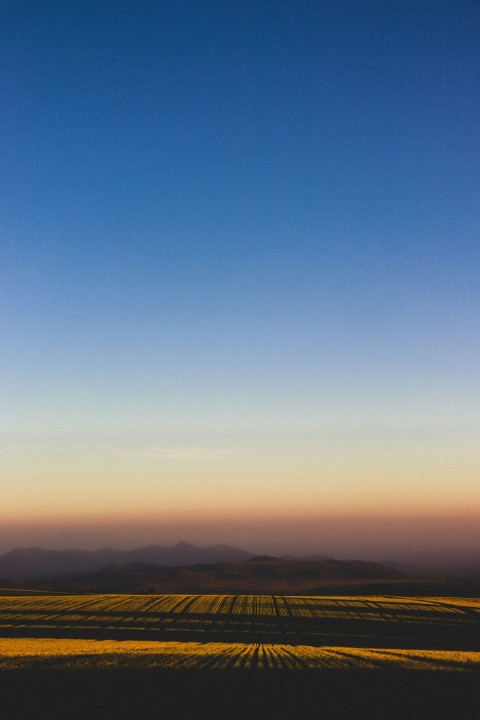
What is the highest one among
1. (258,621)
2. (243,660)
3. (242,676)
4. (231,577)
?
(242,676)

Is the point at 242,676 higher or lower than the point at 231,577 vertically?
higher

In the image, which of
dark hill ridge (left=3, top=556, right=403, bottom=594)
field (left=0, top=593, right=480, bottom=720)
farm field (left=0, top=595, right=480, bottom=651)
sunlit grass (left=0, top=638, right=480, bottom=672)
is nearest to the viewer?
field (left=0, top=593, right=480, bottom=720)

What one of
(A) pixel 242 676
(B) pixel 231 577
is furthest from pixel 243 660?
(B) pixel 231 577

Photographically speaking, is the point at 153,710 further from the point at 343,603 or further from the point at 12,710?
the point at 343,603

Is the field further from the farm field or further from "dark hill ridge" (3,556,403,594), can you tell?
"dark hill ridge" (3,556,403,594)

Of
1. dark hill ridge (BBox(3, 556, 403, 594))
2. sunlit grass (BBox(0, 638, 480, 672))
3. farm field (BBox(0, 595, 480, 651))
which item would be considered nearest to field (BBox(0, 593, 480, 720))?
sunlit grass (BBox(0, 638, 480, 672))

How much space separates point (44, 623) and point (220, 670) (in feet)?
127

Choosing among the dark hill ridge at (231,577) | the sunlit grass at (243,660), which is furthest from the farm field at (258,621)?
the dark hill ridge at (231,577)

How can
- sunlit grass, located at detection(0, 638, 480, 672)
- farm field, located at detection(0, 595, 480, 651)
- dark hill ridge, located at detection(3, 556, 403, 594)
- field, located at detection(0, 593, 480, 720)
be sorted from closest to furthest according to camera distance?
1. field, located at detection(0, 593, 480, 720)
2. sunlit grass, located at detection(0, 638, 480, 672)
3. farm field, located at detection(0, 595, 480, 651)
4. dark hill ridge, located at detection(3, 556, 403, 594)

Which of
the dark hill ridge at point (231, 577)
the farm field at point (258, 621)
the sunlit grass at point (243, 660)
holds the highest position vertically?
the sunlit grass at point (243, 660)

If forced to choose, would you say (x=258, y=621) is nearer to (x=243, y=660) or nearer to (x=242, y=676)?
(x=243, y=660)

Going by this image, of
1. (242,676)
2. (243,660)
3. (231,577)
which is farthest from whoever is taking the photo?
(231,577)

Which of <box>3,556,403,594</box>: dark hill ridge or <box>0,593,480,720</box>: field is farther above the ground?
<box>0,593,480,720</box>: field

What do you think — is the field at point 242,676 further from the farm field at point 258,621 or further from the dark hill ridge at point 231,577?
the dark hill ridge at point 231,577
